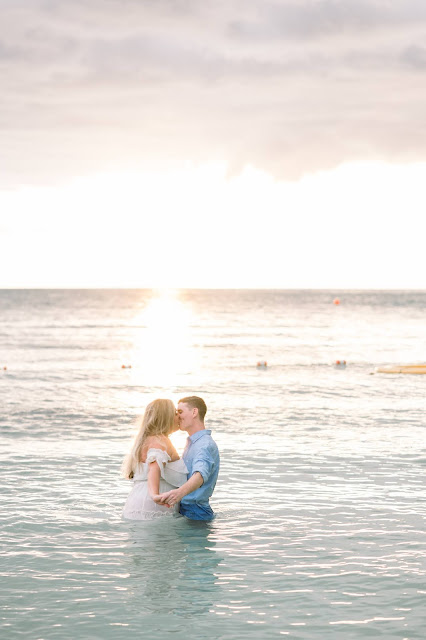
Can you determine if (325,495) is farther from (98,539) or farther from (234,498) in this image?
(98,539)

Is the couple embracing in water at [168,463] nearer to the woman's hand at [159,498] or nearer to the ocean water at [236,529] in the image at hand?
the woman's hand at [159,498]

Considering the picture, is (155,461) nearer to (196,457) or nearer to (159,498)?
(159,498)

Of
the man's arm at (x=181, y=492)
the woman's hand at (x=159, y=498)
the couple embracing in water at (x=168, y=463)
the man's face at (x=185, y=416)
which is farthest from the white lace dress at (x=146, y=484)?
the man's face at (x=185, y=416)

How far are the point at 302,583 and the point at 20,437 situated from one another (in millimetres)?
12189

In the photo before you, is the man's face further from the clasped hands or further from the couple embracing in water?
the clasped hands

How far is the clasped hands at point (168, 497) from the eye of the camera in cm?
1020

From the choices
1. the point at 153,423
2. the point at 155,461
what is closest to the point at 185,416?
the point at 153,423

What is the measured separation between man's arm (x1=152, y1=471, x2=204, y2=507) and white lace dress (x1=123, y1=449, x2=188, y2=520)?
0.89 feet

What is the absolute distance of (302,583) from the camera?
30.5ft

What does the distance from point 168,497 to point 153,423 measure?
0.97m

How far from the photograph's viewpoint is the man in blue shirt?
10.5 m

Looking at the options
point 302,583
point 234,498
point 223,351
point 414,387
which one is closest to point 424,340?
point 223,351

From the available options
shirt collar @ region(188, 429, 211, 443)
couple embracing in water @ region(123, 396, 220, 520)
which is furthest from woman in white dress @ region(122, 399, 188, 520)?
shirt collar @ region(188, 429, 211, 443)

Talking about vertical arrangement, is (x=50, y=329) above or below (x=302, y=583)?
above
